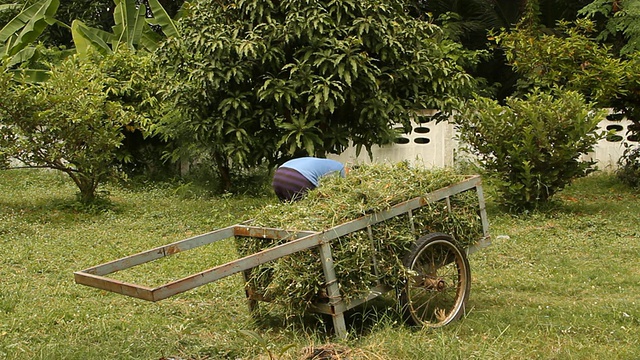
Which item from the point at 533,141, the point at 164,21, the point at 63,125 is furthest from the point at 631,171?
the point at 164,21

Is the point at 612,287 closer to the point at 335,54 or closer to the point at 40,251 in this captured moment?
the point at 335,54

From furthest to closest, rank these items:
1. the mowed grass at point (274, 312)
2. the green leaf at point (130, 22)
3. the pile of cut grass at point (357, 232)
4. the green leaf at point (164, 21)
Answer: the green leaf at point (130, 22) < the green leaf at point (164, 21) < the pile of cut grass at point (357, 232) < the mowed grass at point (274, 312)

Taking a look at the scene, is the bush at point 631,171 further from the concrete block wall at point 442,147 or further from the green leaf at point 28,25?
the green leaf at point 28,25

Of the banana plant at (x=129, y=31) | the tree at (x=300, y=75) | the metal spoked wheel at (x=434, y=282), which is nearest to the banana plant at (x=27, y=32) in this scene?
the banana plant at (x=129, y=31)

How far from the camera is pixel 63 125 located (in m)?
11.1

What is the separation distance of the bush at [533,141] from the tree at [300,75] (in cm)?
75

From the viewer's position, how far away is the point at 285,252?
16.1 feet

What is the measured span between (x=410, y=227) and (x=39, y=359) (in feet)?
9.16

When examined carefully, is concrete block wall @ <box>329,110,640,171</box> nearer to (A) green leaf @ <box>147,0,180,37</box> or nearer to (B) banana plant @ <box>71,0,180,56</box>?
(A) green leaf @ <box>147,0,180,37</box>

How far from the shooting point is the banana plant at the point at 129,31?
51.9ft

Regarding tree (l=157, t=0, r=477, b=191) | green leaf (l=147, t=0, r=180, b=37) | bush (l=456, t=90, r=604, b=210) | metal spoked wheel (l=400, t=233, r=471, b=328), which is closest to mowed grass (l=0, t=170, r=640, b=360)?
metal spoked wheel (l=400, t=233, r=471, b=328)

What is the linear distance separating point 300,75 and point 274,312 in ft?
17.1

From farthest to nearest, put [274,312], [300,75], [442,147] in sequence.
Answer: [442,147], [300,75], [274,312]

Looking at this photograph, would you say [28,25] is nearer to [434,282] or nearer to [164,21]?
[164,21]
